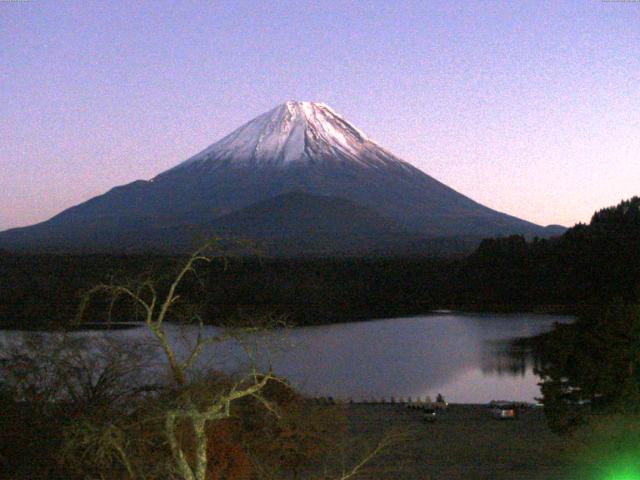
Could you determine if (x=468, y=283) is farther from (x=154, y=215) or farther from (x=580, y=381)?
(x=154, y=215)

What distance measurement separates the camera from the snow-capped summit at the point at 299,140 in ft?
321

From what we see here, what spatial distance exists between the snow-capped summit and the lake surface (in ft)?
211

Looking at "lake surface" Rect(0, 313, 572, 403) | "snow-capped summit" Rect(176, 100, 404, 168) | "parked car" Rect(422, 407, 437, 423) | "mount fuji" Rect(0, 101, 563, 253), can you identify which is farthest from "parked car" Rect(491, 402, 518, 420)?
"snow-capped summit" Rect(176, 100, 404, 168)

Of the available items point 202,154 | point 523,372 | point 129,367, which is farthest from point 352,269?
point 202,154

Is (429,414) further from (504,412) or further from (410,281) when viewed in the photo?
(410,281)

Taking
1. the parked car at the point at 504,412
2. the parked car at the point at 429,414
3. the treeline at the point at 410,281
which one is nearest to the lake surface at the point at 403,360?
the parked car at the point at 429,414

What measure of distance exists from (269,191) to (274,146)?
771cm

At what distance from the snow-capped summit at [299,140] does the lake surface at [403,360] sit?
211ft

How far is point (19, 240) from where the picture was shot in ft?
269

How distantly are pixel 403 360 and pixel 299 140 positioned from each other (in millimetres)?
76470

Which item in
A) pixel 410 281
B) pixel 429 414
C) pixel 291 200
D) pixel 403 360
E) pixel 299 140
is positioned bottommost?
pixel 403 360

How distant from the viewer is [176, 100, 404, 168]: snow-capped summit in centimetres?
9794

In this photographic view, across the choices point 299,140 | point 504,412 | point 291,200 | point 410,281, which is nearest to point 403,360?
point 504,412

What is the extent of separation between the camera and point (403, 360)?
2456 centimetres
